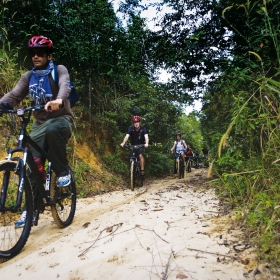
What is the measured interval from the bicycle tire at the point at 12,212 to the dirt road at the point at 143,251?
4.4 inches

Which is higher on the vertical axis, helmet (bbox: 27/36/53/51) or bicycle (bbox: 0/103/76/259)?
helmet (bbox: 27/36/53/51)

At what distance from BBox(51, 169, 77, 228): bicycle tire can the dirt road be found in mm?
208

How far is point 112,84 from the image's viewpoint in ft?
30.3

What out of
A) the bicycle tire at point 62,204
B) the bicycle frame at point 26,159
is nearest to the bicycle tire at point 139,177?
the bicycle tire at point 62,204

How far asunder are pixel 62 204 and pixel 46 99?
141 cm

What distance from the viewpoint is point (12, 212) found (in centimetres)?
245

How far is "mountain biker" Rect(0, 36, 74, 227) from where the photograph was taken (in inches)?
119

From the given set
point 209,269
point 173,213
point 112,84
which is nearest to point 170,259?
point 209,269

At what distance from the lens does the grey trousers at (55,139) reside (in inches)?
119

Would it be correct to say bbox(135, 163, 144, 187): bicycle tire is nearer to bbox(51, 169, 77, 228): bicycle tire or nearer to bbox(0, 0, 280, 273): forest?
bbox(0, 0, 280, 273): forest

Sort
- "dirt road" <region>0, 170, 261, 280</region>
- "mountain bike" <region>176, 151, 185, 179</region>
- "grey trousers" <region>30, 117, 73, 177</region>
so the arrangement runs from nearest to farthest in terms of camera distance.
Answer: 1. "dirt road" <region>0, 170, 261, 280</region>
2. "grey trousers" <region>30, 117, 73, 177</region>
3. "mountain bike" <region>176, 151, 185, 179</region>

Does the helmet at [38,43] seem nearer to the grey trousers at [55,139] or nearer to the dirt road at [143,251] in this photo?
the grey trousers at [55,139]

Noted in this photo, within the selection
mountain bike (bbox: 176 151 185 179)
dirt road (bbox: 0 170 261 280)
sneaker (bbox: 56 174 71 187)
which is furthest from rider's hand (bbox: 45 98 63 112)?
mountain bike (bbox: 176 151 185 179)

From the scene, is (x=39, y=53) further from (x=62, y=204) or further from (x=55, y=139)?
Answer: (x=62, y=204)
